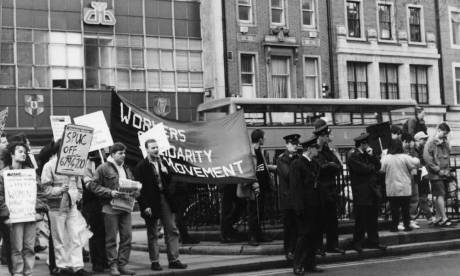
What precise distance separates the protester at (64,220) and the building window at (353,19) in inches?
1293

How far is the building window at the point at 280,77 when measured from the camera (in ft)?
128

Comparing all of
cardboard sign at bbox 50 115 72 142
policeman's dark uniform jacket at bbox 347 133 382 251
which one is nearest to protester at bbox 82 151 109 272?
cardboard sign at bbox 50 115 72 142

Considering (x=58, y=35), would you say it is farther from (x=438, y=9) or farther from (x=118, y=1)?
(x=438, y=9)

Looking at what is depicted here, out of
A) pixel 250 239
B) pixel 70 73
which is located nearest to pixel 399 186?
pixel 250 239

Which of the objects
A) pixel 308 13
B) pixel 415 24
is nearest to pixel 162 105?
pixel 308 13

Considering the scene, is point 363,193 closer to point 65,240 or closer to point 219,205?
point 219,205

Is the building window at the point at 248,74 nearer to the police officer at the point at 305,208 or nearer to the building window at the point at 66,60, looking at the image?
the building window at the point at 66,60

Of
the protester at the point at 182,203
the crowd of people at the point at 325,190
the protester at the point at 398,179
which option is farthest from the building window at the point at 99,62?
the protester at the point at 398,179

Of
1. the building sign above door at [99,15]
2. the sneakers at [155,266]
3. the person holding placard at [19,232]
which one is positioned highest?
the building sign above door at [99,15]

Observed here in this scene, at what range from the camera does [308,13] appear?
1597 inches

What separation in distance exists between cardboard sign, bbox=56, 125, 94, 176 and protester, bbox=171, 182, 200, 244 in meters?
1.60

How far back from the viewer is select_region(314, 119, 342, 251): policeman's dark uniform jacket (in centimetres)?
1173

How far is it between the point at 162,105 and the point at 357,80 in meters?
12.2

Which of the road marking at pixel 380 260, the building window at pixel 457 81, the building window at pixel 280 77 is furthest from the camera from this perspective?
the building window at pixel 457 81
